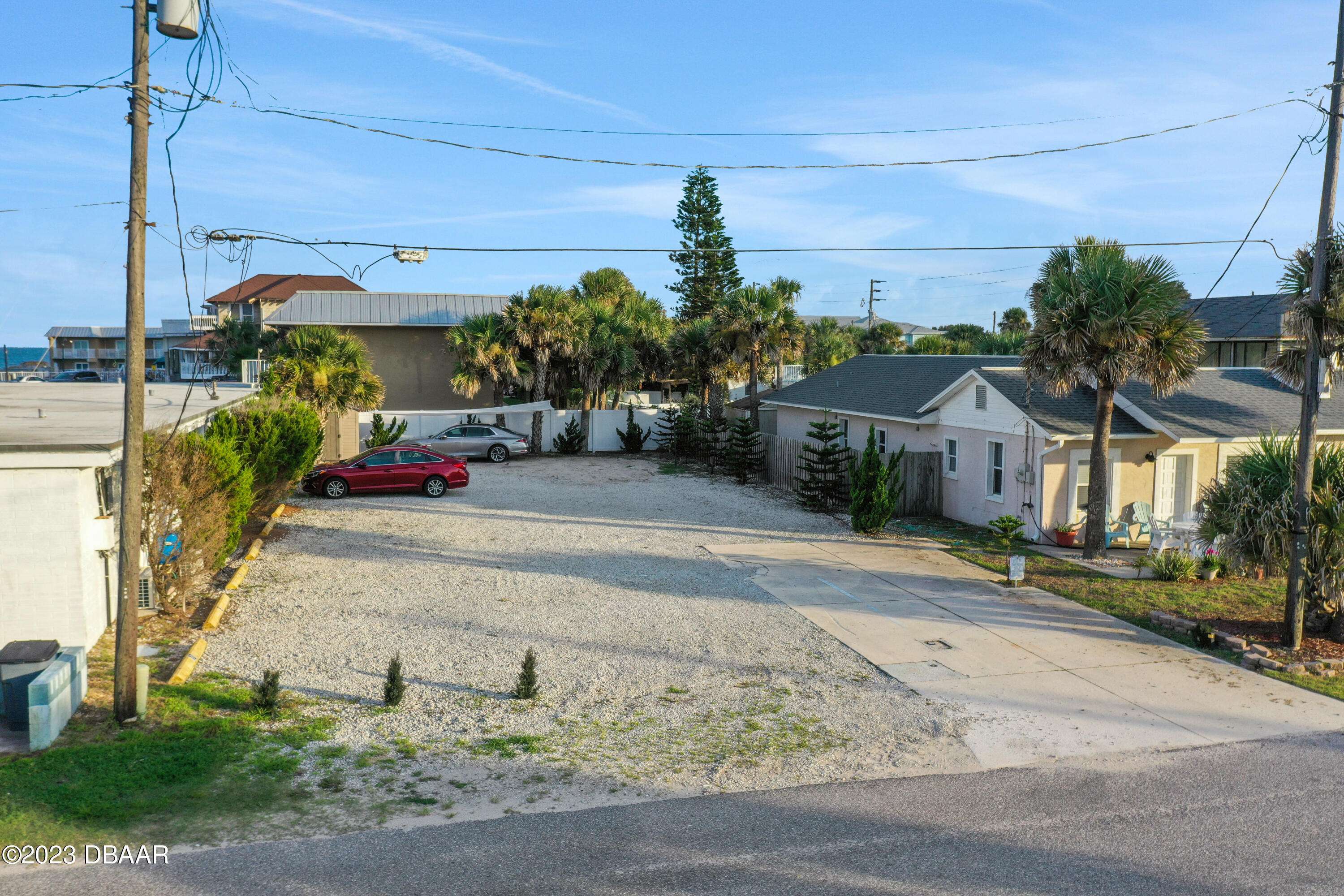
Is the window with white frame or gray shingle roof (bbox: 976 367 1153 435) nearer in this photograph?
gray shingle roof (bbox: 976 367 1153 435)

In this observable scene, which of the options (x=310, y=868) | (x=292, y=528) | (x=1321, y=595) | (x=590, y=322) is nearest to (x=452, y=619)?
(x=310, y=868)

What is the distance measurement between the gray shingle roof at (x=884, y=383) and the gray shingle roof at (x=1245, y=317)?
1232 cm

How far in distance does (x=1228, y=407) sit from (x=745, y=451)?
1299 centimetres

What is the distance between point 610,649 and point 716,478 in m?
18.4

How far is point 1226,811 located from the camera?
7688 millimetres

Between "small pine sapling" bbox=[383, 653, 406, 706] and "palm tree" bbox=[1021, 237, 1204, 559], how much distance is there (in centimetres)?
1282

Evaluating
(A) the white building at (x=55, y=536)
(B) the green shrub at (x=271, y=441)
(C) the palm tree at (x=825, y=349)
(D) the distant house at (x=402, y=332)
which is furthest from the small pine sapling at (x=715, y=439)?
(A) the white building at (x=55, y=536)

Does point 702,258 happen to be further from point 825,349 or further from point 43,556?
point 43,556

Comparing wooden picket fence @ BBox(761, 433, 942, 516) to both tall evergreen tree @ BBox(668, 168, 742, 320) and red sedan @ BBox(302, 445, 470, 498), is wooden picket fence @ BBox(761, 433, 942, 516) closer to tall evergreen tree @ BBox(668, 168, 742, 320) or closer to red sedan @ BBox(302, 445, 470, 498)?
red sedan @ BBox(302, 445, 470, 498)

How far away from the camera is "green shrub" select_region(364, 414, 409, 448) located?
1300 inches

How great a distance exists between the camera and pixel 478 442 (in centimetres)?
3369

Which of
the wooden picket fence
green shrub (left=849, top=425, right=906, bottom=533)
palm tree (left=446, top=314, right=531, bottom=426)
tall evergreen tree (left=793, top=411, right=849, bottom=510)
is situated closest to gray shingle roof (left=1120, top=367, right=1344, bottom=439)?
the wooden picket fence

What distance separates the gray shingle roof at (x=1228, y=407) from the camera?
19.8m

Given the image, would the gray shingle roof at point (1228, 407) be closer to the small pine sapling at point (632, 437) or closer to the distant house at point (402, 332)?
the small pine sapling at point (632, 437)
